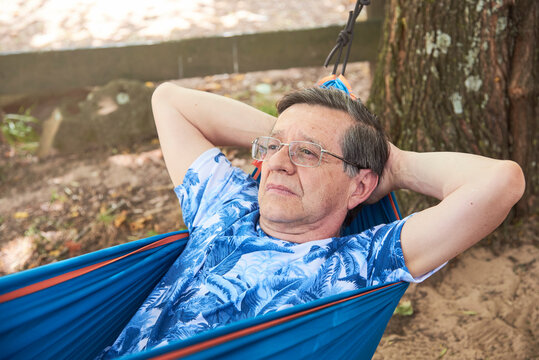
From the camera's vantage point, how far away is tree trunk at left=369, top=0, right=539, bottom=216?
7.79 ft

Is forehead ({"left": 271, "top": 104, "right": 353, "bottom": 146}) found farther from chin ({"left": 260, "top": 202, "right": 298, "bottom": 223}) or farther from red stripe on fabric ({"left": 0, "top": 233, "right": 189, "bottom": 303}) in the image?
red stripe on fabric ({"left": 0, "top": 233, "right": 189, "bottom": 303})

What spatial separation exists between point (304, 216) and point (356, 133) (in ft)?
1.14

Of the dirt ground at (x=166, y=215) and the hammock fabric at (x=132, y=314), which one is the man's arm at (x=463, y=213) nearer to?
the hammock fabric at (x=132, y=314)

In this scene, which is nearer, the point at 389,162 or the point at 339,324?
the point at 339,324

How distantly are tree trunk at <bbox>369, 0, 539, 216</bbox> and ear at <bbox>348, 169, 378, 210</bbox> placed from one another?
0.89 m

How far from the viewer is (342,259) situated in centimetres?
163

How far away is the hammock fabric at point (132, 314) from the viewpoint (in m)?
1.23

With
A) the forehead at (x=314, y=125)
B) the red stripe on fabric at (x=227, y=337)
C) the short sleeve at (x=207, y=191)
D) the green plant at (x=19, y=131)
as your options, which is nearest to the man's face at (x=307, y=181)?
the forehead at (x=314, y=125)

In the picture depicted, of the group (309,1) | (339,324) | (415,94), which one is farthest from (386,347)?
(309,1)

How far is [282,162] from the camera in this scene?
172 cm

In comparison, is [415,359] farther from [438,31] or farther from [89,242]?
[89,242]

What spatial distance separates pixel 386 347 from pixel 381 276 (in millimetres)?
927

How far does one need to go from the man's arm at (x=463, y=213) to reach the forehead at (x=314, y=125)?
0.40m

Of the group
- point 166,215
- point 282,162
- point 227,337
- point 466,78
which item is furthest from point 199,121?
point 166,215
